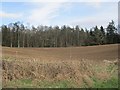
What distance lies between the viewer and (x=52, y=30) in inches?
2867

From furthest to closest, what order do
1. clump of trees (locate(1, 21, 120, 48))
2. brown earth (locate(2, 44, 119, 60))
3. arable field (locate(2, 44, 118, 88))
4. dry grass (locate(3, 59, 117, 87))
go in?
clump of trees (locate(1, 21, 120, 48)) → brown earth (locate(2, 44, 119, 60)) → dry grass (locate(3, 59, 117, 87)) → arable field (locate(2, 44, 118, 88))

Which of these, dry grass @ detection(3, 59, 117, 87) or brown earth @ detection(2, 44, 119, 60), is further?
brown earth @ detection(2, 44, 119, 60)

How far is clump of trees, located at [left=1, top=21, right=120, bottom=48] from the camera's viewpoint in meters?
61.7

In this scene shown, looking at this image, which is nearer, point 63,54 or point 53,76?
point 53,76

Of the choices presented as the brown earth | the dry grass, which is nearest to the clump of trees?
the brown earth

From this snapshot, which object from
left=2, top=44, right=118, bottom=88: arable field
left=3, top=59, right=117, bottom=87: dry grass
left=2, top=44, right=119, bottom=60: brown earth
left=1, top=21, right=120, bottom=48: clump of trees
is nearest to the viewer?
left=2, top=44, right=118, bottom=88: arable field

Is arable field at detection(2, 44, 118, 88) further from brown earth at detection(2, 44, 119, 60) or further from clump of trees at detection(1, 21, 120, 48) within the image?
clump of trees at detection(1, 21, 120, 48)

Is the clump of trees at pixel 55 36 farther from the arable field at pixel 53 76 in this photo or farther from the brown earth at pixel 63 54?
the arable field at pixel 53 76

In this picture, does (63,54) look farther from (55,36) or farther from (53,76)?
(55,36)

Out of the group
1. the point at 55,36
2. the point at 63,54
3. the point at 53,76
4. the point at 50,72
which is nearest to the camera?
the point at 53,76

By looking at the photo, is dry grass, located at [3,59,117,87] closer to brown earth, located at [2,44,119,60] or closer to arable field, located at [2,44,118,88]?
arable field, located at [2,44,118,88]

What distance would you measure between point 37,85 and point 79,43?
54.4 metres

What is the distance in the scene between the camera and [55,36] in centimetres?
6956

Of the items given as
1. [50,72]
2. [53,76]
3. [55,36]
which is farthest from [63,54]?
[55,36]
